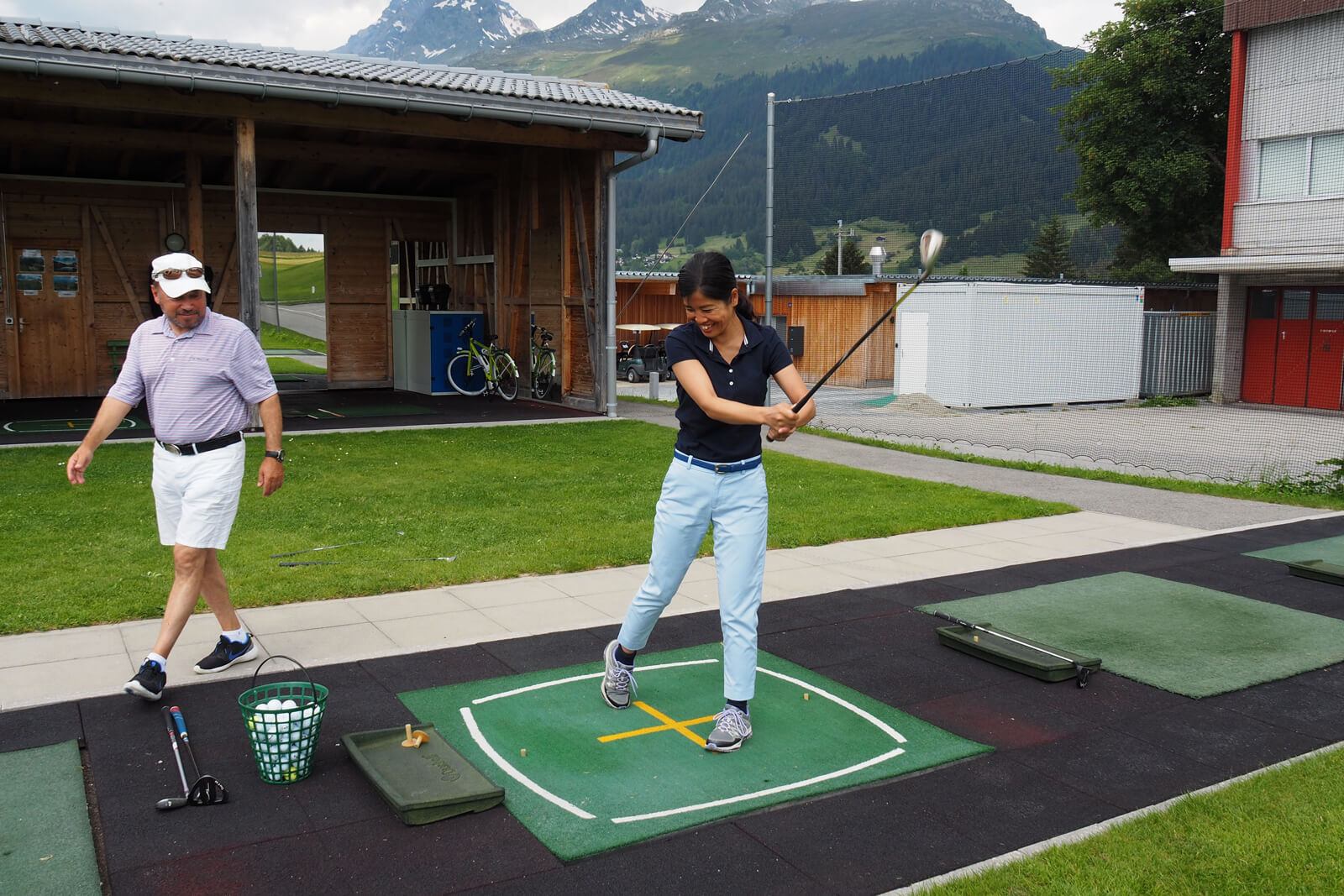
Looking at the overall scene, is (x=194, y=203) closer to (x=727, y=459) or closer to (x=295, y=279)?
(x=727, y=459)

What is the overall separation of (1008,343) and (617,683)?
57.0ft

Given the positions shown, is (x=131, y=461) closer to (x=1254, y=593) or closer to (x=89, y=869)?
(x=89, y=869)

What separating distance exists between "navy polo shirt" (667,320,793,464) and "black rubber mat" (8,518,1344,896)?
1133 mm

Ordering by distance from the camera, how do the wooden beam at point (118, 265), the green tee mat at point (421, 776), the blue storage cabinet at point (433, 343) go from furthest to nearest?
1. the blue storage cabinet at point (433, 343)
2. the wooden beam at point (118, 265)
3. the green tee mat at point (421, 776)

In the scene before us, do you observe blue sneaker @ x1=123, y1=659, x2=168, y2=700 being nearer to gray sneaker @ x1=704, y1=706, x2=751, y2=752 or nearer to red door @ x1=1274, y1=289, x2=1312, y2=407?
gray sneaker @ x1=704, y1=706, x2=751, y2=752

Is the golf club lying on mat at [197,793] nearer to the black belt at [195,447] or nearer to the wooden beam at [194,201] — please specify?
the black belt at [195,447]

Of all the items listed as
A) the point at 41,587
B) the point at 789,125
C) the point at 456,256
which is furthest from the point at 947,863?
the point at 789,125

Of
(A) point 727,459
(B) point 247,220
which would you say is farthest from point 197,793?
(B) point 247,220

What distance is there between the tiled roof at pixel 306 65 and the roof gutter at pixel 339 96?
0.05 metres

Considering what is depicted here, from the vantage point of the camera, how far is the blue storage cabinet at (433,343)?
18.8 meters

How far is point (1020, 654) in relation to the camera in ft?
16.9

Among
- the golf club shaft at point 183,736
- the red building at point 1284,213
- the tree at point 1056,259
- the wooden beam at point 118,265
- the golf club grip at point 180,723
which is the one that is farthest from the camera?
the tree at point 1056,259

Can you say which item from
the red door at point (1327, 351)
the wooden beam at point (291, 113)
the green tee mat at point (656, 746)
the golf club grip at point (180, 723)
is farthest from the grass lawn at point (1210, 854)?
the red door at point (1327, 351)

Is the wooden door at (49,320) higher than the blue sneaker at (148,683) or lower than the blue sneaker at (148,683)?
higher
